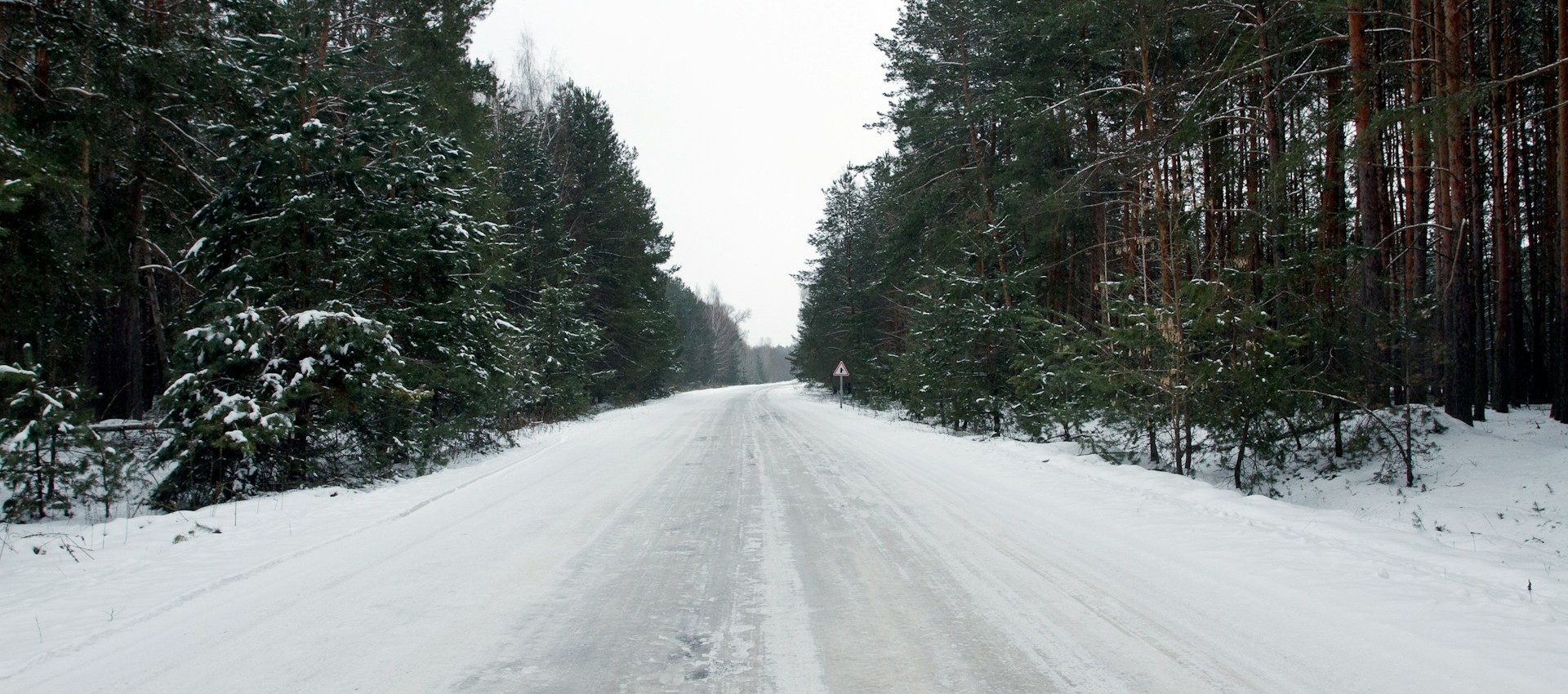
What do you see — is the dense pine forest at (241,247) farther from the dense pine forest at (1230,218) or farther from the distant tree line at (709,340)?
the distant tree line at (709,340)

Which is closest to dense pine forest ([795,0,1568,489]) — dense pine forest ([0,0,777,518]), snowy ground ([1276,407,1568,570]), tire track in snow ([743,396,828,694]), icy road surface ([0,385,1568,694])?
snowy ground ([1276,407,1568,570])

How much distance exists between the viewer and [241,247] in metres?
9.40

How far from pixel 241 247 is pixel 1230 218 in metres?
18.7

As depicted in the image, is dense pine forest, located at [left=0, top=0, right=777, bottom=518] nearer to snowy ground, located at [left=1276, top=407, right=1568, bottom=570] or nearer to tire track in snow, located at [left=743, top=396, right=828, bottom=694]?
tire track in snow, located at [left=743, top=396, right=828, bottom=694]

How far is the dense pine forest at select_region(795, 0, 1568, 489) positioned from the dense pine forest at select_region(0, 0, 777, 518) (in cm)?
1006

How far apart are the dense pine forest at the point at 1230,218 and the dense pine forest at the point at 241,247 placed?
1006cm

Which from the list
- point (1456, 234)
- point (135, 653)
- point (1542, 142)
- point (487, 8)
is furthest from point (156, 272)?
point (1542, 142)

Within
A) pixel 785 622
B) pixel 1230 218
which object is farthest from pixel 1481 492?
pixel 785 622

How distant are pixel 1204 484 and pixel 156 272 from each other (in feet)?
63.8

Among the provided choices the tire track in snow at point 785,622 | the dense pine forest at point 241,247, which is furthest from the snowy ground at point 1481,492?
the dense pine forest at point 241,247

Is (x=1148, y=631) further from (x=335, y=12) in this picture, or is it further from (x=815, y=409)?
(x=815, y=409)

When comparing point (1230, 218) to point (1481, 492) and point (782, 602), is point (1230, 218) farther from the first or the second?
point (782, 602)

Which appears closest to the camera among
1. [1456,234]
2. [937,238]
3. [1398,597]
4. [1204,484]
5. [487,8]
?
[1398,597]

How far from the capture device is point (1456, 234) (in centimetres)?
1009
